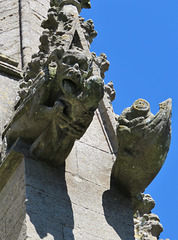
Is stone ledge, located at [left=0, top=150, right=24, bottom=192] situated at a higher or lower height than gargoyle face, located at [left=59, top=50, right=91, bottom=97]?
lower

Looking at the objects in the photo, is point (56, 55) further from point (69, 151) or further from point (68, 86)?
point (69, 151)

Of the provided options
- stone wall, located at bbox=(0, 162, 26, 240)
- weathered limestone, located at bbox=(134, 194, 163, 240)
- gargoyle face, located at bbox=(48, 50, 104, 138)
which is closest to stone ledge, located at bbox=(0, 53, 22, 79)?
gargoyle face, located at bbox=(48, 50, 104, 138)

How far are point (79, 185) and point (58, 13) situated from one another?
1.91 m

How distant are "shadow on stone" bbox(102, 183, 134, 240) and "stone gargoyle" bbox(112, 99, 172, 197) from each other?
23 centimetres

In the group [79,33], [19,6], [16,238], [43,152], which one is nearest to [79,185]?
[43,152]

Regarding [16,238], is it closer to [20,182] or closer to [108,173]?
[20,182]

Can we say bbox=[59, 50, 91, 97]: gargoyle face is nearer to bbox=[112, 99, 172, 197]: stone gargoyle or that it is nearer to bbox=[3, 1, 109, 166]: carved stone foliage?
bbox=[3, 1, 109, 166]: carved stone foliage

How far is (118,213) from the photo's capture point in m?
7.95

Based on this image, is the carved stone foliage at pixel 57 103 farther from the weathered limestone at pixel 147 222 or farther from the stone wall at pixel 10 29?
the weathered limestone at pixel 147 222

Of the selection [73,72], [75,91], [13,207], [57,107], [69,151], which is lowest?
[13,207]

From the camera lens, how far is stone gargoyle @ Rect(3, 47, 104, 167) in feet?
24.2

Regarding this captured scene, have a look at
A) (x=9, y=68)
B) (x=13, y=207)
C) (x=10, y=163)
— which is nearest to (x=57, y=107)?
(x=10, y=163)

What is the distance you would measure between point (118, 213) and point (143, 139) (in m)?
0.72

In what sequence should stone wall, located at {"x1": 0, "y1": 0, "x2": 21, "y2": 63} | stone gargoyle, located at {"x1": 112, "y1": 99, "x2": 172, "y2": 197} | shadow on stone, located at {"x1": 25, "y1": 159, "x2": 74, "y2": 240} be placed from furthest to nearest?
stone wall, located at {"x1": 0, "y1": 0, "x2": 21, "y2": 63}
stone gargoyle, located at {"x1": 112, "y1": 99, "x2": 172, "y2": 197}
shadow on stone, located at {"x1": 25, "y1": 159, "x2": 74, "y2": 240}
